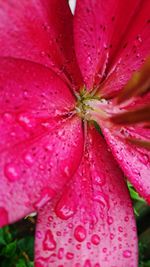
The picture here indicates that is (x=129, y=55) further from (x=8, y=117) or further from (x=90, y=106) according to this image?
(x=8, y=117)

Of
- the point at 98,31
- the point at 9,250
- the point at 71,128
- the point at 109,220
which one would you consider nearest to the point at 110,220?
the point at 109,220

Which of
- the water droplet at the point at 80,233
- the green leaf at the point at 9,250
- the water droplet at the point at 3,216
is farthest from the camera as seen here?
the green leaf at the point at 9,250

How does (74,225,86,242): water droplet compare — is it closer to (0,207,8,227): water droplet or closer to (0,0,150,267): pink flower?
(0,0,150,267): pink flower

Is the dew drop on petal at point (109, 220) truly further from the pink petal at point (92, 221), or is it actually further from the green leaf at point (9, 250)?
the green leaf at point (9, 250)

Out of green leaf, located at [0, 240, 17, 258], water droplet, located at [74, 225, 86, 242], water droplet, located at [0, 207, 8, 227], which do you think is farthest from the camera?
green leaf, located at [0, 240, 17, 258]

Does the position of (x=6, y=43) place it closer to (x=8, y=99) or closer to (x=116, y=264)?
(x=8, y=99)

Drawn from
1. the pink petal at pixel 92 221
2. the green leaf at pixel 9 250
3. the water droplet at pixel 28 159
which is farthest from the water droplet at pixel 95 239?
the green leaf at pixel 9 250

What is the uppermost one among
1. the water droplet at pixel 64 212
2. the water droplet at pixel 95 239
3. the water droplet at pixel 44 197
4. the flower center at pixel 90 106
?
the flower center at pixel 90 106

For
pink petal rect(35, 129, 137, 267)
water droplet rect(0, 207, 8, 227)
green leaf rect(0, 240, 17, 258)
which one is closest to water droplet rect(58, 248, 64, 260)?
pink petal rect(35, 129, 137, 267)
